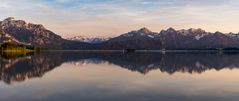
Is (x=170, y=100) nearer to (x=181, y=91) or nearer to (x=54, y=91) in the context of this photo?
(x=181, y=91)

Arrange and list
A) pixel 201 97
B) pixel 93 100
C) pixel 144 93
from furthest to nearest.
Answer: pixel 144 93, pixel 201 97, pixel 93 100

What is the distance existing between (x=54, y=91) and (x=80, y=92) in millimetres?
2812

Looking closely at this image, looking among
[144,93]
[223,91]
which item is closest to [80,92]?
[144,93]

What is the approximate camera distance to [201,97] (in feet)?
112

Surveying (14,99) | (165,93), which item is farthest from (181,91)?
(14,99)

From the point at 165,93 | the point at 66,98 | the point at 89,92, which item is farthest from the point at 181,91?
the point at 66,98

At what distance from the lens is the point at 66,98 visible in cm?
3306

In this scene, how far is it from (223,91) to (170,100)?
9756mm

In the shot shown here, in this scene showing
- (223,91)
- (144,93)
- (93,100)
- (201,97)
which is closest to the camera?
(93,100)

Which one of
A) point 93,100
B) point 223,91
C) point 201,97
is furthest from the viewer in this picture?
point 223,91

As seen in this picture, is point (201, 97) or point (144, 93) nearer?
point (201, 97)

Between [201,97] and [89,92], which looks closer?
[201,97]

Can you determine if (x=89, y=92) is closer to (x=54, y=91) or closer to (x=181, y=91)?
(x=54, y=91)

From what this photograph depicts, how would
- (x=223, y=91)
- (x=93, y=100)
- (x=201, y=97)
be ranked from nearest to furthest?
(x=93, y=100)
(x=201, y=97)
(x=223, y=91)
